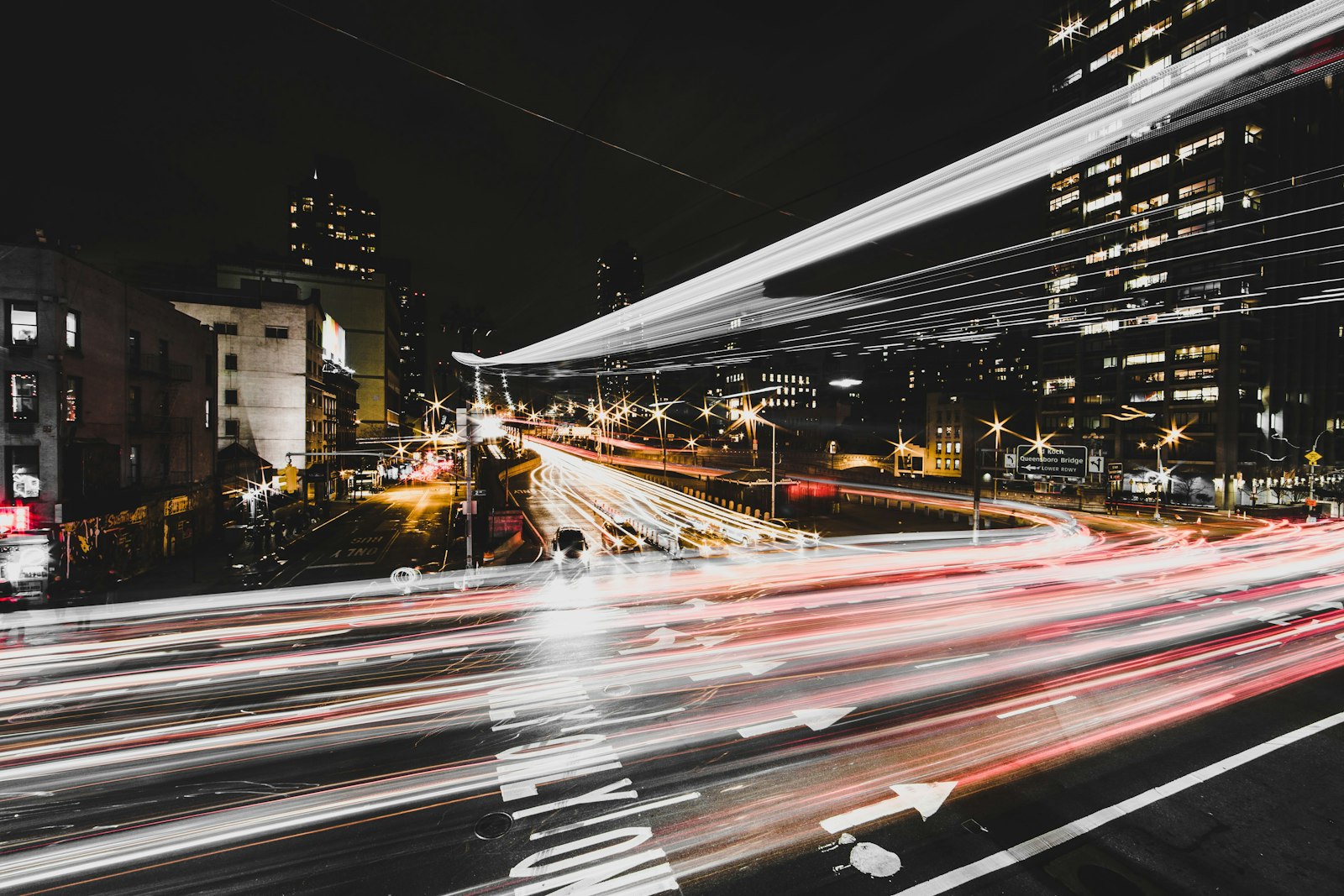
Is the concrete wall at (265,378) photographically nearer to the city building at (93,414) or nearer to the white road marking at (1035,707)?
the city building at (93,414)

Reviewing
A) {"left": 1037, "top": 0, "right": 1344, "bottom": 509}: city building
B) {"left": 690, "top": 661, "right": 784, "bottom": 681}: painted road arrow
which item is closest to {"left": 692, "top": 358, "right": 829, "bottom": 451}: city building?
{"left": 1037, "top": 0, "right": 1344, "bottom": 509}: city building

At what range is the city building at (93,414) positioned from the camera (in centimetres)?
1950

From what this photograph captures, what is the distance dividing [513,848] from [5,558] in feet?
79.6

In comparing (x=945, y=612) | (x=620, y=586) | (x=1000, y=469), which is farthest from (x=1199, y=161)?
(x=620, y=586)

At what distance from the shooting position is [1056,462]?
68.6 ft

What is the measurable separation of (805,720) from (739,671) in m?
2.11

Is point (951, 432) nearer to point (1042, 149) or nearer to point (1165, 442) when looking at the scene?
point (1165, 442)

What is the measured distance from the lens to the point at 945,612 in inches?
566

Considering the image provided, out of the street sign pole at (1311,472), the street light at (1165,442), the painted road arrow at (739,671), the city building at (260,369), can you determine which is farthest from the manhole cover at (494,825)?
the street light at (1165,442)

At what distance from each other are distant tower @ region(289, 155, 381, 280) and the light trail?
189 metres

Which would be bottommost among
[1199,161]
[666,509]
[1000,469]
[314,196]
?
[666,509]

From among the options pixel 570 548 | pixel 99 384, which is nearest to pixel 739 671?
pixel 570 548

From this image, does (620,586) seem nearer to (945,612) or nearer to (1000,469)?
(945,612)

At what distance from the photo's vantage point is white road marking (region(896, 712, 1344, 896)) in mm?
5602
